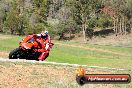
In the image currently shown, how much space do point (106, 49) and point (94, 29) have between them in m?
53.7

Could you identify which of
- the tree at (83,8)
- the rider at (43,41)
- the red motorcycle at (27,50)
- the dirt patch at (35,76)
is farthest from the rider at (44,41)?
the tree at (83,8)

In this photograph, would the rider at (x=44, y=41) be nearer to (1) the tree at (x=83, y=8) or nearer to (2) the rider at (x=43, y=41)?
(2) the rider at (x=43, y=41)

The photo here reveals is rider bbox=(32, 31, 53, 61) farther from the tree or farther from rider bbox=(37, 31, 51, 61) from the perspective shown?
the tree

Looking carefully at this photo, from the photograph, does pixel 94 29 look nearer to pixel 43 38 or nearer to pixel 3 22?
pixel 3 22

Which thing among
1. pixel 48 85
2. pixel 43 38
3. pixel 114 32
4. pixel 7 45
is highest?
pixel 43 38

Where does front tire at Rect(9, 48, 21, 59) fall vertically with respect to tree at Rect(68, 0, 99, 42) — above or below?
above

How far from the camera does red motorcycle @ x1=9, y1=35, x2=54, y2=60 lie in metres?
21.5

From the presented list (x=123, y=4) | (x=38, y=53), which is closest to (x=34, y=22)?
(x=123, y=4)

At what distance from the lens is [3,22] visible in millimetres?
109188

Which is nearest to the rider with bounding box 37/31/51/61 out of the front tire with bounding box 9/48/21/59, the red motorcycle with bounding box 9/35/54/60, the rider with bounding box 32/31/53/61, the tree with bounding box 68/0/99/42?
the rider with bounding box 32/31/53/61

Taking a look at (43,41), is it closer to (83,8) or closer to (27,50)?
(27,50)

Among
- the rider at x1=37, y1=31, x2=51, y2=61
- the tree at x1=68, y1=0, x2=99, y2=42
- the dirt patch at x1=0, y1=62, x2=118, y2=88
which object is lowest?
the tree at x1=68, y1=0, x2=99, y2=42

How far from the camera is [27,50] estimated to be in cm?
2183

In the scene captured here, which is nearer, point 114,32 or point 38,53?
point 38,53
